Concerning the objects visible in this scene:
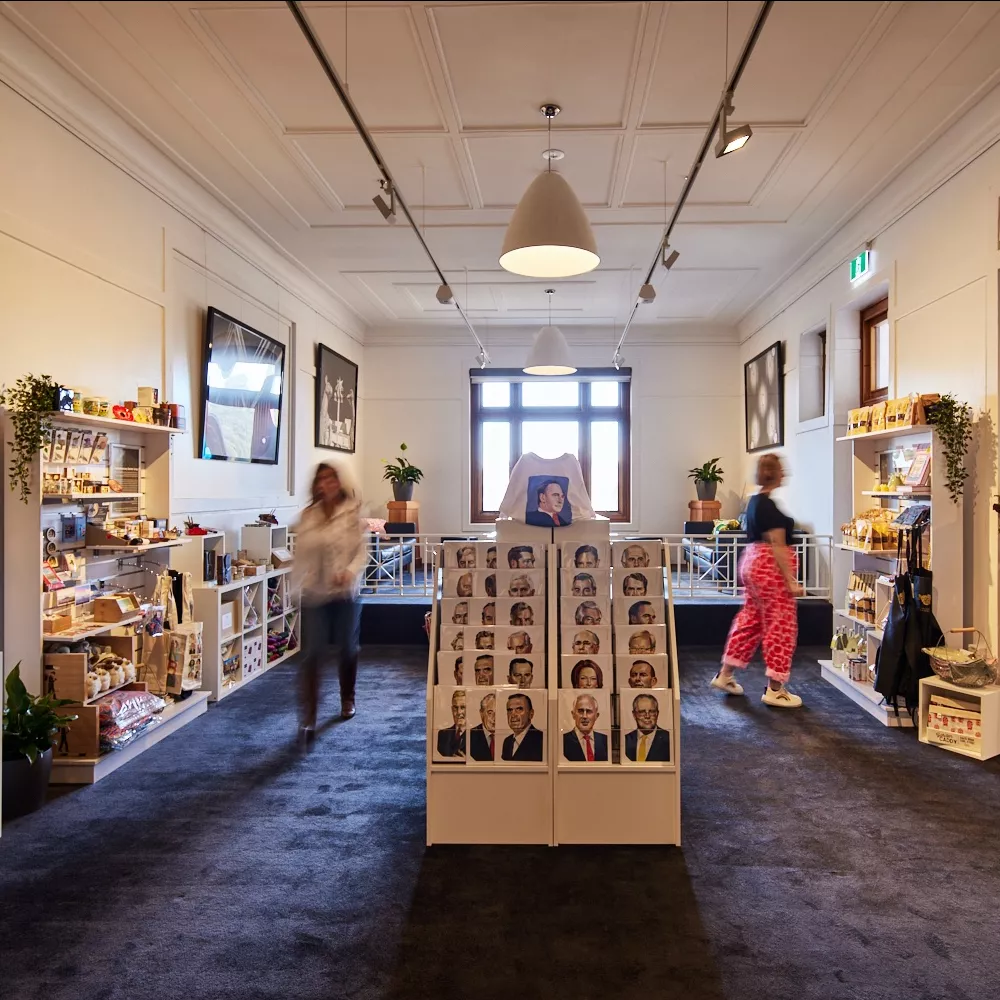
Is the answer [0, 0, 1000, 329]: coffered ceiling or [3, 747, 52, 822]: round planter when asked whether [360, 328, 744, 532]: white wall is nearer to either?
[0, 0, 1000, 329]: coffered ceiling

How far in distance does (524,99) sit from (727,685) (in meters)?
4.15

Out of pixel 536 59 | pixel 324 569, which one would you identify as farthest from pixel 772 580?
pixel 536 59

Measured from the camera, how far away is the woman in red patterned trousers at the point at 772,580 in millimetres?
4961

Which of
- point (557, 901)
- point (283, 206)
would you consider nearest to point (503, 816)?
point (557, 901)

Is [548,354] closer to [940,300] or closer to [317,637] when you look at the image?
[940,300]

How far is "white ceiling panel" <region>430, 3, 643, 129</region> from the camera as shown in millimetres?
3584

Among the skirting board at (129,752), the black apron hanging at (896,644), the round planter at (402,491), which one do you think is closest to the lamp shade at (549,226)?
the black apron hanging at (896,644)

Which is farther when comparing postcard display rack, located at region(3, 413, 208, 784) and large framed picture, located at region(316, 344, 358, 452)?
large framed picture, located at region(316, 344, 358, 452)

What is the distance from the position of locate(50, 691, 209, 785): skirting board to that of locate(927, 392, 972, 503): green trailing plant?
4.95m

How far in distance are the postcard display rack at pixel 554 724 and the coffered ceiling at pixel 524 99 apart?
275 centimetres

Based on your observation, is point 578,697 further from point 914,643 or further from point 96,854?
point 914,643

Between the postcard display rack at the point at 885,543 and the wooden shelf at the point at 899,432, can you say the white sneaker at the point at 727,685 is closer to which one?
the postcard display rack at the point at 885,543

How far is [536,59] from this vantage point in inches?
156

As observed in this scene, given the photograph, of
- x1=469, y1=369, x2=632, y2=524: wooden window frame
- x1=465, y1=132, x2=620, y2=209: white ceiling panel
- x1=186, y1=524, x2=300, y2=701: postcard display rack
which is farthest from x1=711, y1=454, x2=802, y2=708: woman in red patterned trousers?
x1=469, y1=369, x2=632, y2=524: wooden window frame
